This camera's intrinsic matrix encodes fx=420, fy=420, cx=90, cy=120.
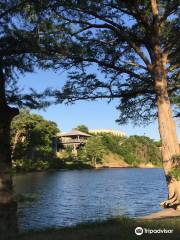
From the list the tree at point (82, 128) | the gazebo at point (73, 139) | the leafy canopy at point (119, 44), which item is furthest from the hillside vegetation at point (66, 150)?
the leafy canopy at point (119, 44)

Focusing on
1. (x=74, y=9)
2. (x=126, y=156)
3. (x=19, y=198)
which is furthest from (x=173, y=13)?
(x=126, y=156)

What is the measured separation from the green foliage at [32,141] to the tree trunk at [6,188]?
5351 centimetres

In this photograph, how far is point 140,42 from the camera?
11594mm

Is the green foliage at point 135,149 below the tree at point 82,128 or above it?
below

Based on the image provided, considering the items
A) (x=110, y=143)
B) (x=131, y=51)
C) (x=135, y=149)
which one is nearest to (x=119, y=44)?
(x=131, y=51)

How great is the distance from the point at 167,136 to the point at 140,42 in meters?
2.81

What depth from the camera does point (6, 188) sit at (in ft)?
25.4

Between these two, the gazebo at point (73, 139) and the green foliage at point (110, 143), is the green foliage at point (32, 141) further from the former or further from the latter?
the green foliage at point (110, 143)

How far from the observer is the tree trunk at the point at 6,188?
25.1 feet

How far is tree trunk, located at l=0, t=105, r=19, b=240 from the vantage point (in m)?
7.64

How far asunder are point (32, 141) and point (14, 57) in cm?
6186

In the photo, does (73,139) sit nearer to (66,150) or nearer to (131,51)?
(66,150)

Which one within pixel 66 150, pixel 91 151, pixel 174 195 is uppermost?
pixel 66 150

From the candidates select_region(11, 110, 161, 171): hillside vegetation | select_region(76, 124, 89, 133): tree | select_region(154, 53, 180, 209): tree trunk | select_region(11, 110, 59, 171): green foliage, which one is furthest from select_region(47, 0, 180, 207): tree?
select_region(76, 124, 89, 133): tree
